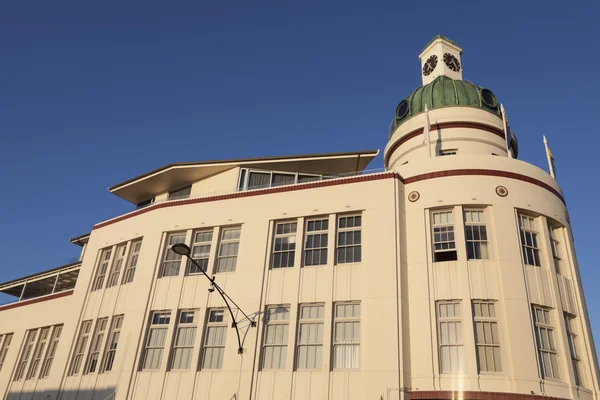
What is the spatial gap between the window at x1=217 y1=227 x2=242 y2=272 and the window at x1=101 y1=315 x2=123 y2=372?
6.25 meters

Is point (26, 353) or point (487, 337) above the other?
point (26, 353)

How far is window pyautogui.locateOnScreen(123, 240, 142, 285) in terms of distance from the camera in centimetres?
2717

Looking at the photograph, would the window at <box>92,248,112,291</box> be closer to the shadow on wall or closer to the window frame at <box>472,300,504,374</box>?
the shadow on wall

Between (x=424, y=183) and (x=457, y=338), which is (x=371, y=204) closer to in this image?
(x=424, y=183)

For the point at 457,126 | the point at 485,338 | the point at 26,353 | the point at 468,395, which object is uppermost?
the point at 457,126

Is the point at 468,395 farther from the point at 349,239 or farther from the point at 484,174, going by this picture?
the point at 484,174

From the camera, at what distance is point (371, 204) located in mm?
23250

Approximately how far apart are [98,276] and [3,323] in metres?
10.5

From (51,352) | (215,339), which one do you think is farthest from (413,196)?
(51,352)

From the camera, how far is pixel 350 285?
856 inches

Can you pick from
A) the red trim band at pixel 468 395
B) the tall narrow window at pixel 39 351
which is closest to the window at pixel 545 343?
the red trim band at pixel 468 395

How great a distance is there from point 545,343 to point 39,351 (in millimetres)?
28342

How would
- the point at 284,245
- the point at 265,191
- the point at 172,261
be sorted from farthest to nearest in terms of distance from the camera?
the point at 172,261 → the point at 265,191 → the point at 284,245

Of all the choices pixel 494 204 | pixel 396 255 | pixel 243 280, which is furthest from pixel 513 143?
pixel 243 280
